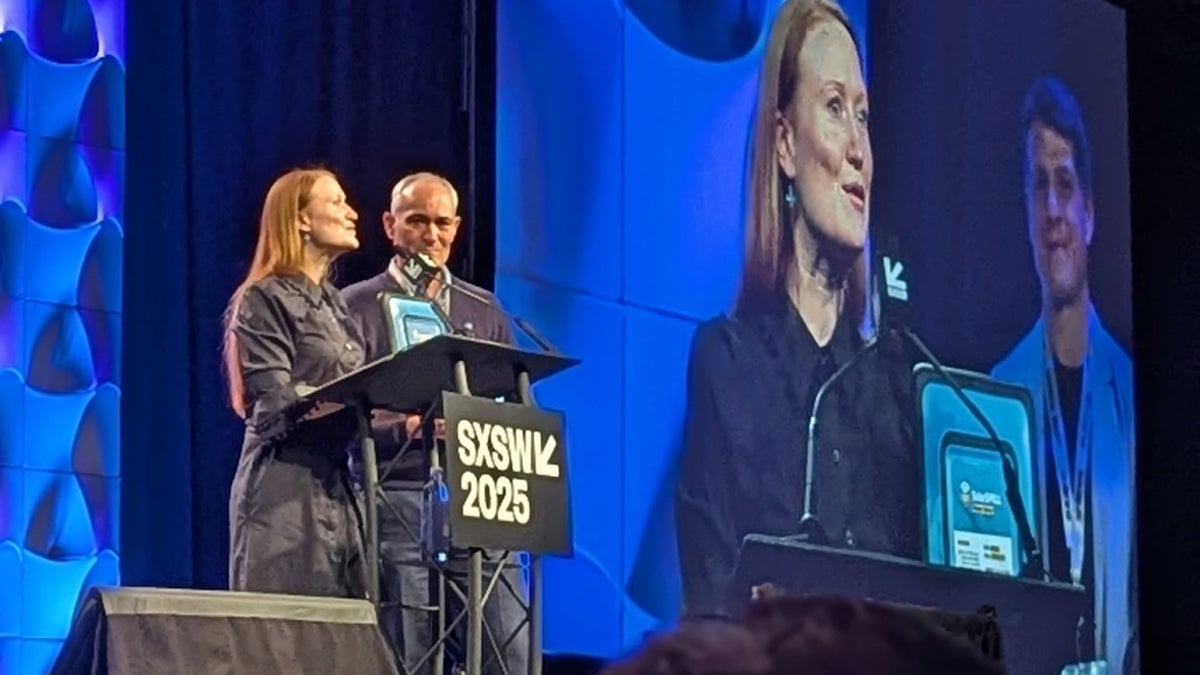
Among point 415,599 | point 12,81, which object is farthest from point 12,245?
point 415,599

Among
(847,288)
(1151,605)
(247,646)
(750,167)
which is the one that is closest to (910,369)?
(847,288)

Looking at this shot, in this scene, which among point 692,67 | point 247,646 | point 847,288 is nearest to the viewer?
point 247,646

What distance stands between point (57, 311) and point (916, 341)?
2.46 m

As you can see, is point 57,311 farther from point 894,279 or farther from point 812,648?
point 812,648

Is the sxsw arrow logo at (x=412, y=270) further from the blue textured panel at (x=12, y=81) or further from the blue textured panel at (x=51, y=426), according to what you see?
the blue textured panel at (x=12, y=81)

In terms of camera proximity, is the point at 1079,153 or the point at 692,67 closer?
the point at 692,67

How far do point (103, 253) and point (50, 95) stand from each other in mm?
332

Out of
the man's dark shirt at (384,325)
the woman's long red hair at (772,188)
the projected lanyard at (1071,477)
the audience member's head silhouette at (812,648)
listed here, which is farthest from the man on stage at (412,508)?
the audience member's head silhouette at (812,648)

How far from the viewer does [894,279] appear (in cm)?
515

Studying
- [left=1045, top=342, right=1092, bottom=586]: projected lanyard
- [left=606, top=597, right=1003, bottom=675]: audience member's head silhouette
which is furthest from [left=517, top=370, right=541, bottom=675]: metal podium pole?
[left=1045, top=342, right=1092, bottom=586]: projected lanyard

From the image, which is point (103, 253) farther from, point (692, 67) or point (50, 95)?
point (692, 67)

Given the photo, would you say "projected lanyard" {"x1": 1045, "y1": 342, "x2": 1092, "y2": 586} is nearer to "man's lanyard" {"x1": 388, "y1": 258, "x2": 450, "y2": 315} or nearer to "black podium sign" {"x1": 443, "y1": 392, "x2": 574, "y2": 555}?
"man's lanyard" {"x1": 388, "y1": 258, "x2": 450, "y2": 315}

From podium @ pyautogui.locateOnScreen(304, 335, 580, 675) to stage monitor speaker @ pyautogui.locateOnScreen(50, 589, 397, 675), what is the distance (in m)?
0.27

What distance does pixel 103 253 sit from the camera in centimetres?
376
